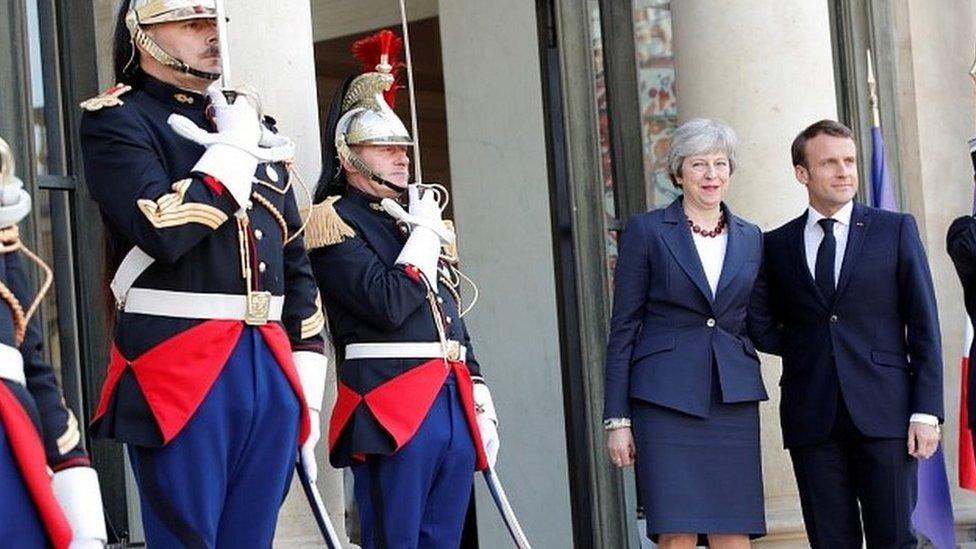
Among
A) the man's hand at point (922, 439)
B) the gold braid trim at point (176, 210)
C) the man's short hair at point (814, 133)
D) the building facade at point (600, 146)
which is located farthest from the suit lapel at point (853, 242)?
the gold braid trim at point (176, 210)

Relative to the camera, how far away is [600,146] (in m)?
9.16

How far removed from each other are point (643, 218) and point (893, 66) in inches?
149

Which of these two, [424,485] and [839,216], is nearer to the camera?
[424,485]

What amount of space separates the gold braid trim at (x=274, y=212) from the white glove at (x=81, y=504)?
1.24 meters

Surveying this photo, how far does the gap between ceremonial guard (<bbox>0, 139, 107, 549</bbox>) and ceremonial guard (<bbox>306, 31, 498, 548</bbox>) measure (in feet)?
6.20

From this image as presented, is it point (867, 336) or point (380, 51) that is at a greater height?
point (380, 51)

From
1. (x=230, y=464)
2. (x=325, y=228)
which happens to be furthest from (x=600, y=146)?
(x=230, y=464)

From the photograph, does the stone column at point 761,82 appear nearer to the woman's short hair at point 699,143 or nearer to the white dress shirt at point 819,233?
the white dress shirt at point 819,233

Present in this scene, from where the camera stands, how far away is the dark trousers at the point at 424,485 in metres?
5.81

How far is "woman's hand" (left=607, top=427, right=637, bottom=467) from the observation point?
6605 mm

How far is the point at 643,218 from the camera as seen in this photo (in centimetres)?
674

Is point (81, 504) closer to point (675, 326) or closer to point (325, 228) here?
point (325, 228)

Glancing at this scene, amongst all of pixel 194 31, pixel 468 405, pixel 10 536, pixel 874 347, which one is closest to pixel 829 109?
pixel 874 347

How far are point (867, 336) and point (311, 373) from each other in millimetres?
2279
